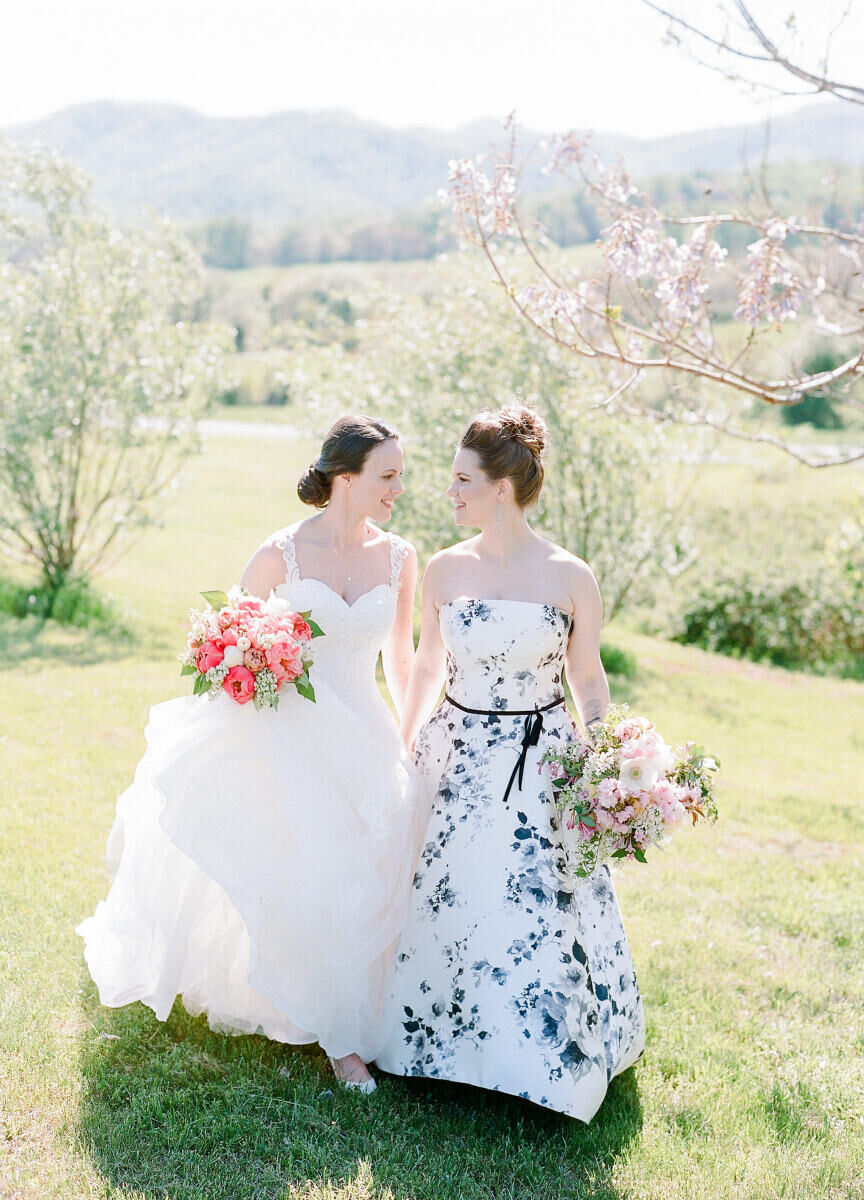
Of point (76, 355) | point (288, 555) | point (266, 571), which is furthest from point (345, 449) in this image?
point (76, 355)

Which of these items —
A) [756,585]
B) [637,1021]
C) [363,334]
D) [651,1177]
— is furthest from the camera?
[756,585]

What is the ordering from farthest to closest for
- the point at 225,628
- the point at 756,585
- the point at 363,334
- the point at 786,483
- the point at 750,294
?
the point at 786,483 < the point at 756,585 < the point at 363,334 < the point at 750,294 < the point at 225,628

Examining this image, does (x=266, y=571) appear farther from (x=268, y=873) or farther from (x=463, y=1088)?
(x=463, y=1088)

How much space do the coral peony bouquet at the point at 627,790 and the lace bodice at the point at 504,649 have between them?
0.37 metres

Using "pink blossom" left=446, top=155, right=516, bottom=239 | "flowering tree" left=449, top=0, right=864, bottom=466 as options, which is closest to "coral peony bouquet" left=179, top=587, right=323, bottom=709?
"flowering tree" left=449, top=0, right=864, bottom=466

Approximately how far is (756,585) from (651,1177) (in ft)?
45.7

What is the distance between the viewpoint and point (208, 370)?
1312cm

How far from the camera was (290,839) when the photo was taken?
4246 mm

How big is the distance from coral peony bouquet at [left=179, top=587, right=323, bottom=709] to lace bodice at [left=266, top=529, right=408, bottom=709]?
29 cm

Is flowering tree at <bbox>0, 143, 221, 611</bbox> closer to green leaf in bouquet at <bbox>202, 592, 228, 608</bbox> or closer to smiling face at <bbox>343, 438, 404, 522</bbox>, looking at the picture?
smiling face at <bbox>343, 438, 404, 522</bbox>

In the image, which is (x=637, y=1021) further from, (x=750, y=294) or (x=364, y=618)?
(x=750, y=294)

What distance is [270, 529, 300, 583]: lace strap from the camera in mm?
4668

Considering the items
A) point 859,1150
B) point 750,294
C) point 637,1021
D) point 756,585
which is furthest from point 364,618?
point 756,585

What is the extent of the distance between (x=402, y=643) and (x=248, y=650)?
1034mm
